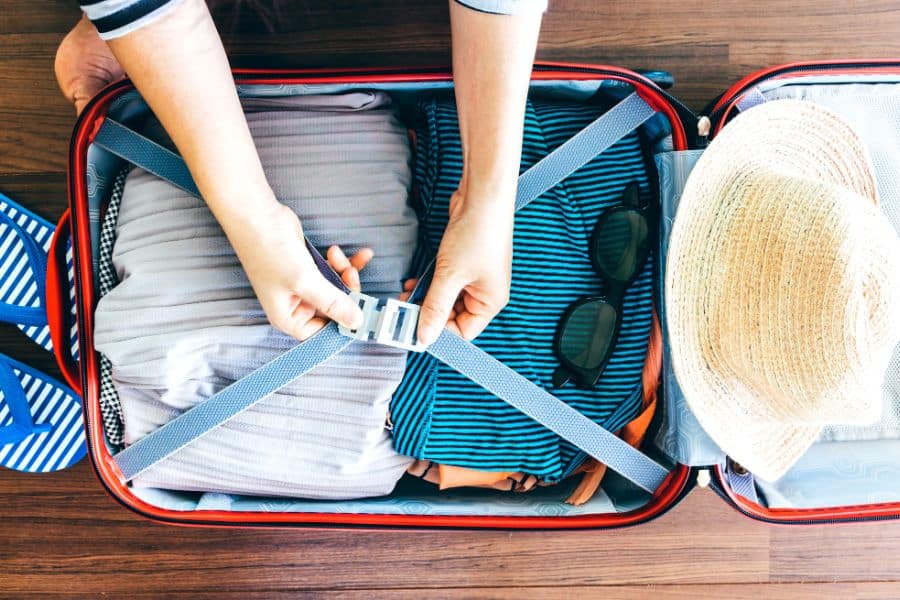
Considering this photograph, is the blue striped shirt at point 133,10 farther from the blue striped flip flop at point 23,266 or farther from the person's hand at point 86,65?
the blue striped flip flop at point 23,266

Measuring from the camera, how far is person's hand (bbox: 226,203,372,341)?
54 centimetres

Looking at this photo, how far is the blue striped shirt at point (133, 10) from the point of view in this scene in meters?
0.39

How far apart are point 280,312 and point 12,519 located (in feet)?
1.99

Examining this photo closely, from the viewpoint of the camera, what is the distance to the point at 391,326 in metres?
0.60

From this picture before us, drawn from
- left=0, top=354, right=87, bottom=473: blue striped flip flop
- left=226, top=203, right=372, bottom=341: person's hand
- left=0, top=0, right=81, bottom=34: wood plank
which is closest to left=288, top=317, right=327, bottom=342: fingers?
left=226, top=203, right=372, bottom=341: person's hand

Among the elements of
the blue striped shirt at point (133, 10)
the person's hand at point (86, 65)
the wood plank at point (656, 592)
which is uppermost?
the blue striped shirt at point (133, 10)

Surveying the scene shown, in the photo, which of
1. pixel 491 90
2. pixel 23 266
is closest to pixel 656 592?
pixel 491 90

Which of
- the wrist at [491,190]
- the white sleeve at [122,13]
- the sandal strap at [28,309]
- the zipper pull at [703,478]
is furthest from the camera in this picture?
the sandal strap at [28,309]

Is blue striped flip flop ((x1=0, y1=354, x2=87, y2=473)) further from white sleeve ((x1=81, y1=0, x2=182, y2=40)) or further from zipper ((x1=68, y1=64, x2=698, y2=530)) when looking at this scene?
white sleeve ((x1=81, y1=0, x2=182, y2=40))

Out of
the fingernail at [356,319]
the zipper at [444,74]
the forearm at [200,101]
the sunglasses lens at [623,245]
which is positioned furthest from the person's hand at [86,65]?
the sunglasses lens at [623,245]

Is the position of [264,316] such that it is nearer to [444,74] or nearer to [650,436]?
[444,74]

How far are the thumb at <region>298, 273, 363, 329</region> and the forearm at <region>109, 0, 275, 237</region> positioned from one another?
80mm

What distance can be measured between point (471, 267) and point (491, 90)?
153 mm

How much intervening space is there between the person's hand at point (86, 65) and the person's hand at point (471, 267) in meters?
0.44
